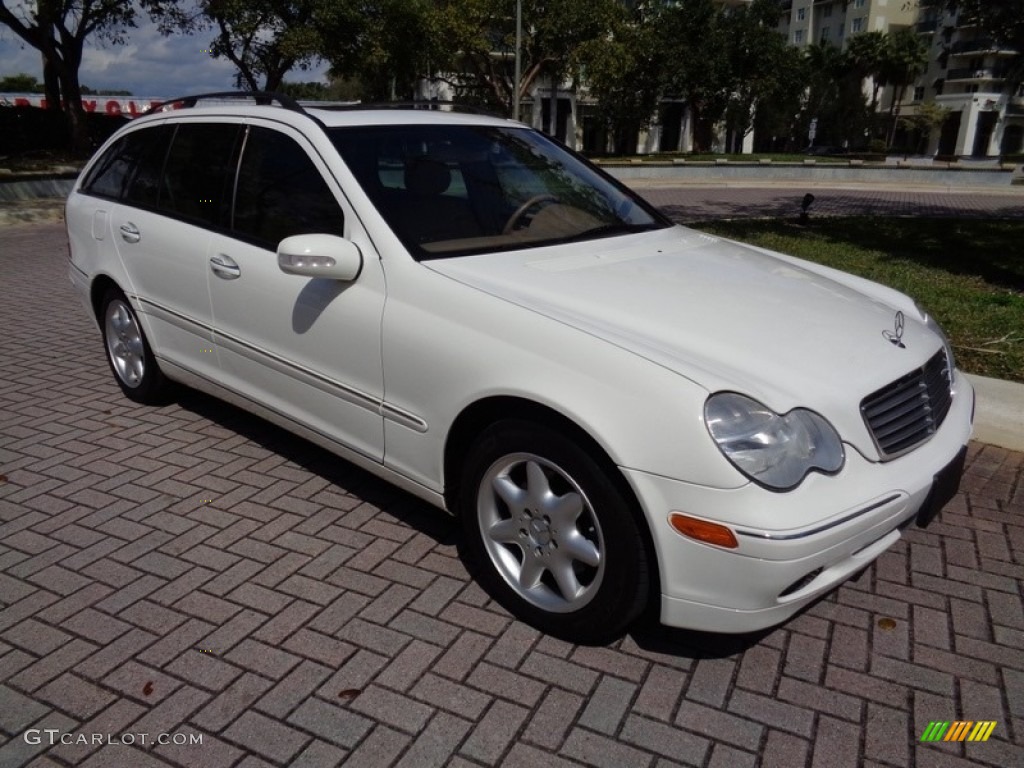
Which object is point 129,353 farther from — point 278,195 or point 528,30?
point 528,30

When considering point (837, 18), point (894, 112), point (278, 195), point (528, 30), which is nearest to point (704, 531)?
point (278, 195)

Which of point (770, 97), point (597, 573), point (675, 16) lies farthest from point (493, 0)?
point (597, 573)

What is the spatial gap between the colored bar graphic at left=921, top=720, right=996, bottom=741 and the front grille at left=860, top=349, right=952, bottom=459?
824 mm

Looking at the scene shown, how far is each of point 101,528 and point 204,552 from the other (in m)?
0.57

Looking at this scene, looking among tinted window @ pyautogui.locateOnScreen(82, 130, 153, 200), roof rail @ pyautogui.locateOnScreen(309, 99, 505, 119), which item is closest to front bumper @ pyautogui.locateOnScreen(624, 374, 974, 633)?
roof rail @ pyautogui.locateOnScreen(309, 99, 505, 119)

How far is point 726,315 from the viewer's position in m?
2.83

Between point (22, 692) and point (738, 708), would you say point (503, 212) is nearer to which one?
point (738, 708)

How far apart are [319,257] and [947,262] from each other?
8268 millimetres

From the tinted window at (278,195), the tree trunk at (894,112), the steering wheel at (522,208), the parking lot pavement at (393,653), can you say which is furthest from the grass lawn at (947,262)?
the tree trunk at (894,112)

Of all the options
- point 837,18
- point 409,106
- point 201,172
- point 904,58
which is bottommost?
point 201,172

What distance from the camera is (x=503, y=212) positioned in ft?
11.7

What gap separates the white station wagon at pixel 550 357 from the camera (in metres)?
2.37

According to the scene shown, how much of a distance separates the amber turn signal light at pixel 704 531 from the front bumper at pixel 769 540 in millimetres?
15

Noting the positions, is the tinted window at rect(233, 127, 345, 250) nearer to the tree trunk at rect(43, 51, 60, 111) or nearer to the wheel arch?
the wheel arch
